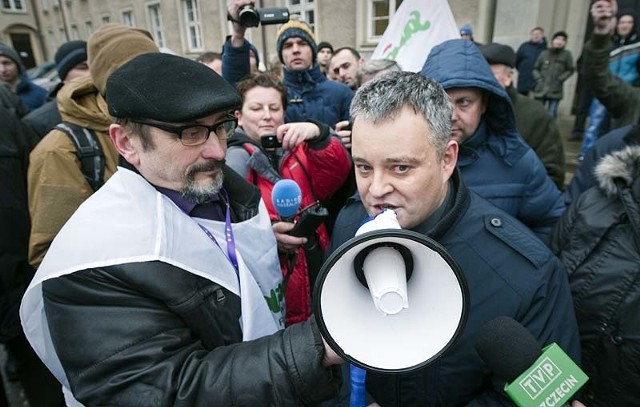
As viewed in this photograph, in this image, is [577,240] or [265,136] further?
[265,136]

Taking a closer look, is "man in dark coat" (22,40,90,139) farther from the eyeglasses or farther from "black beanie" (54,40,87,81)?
the eyeglasses

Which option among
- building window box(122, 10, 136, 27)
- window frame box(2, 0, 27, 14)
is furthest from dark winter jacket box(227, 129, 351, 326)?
window frame box(2, 0, 27, 14)

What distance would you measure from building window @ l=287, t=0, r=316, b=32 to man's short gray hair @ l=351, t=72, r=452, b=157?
12.2 m

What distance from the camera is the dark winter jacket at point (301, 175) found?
83.6 inches

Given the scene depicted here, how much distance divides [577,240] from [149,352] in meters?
1.60

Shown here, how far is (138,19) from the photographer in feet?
62.7

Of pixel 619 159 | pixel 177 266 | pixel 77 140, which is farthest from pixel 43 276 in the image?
pixel 619 159

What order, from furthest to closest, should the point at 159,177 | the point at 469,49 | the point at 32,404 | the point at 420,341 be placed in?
1. the point at 32,404
2. the point at 469,49
3. the point at 159,177
4. the point at 420,341

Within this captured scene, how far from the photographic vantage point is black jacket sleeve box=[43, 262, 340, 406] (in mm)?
1036

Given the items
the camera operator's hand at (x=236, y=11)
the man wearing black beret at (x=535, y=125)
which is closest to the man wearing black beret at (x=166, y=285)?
the camera operator's hand at (x=236, y=11)

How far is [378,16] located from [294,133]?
34.3 ft

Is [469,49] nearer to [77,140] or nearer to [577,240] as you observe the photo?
[577,240]

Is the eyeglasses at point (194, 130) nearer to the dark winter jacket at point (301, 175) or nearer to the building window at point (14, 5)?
the dark winter jacket at point (301, 175)

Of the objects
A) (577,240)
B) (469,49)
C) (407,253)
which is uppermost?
(469,49)
